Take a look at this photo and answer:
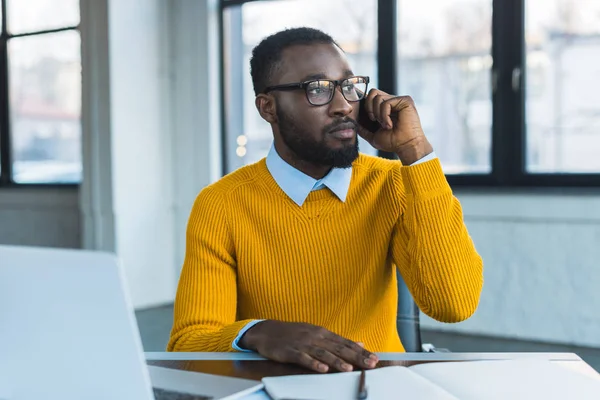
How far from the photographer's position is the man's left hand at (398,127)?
1.45 metres

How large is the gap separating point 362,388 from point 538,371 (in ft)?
0.86

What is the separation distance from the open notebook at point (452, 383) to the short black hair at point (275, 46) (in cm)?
79

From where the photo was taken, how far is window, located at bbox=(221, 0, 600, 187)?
3.80 m

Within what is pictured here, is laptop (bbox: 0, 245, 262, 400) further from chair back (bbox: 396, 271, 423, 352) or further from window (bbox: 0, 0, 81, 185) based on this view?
window (bbox: 0, 0, 81, 185)

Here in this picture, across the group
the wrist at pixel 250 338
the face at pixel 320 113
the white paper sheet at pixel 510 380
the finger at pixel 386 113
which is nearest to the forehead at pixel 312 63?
the face at pixel 320 113

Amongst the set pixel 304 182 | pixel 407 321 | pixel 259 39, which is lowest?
pixel 407 321

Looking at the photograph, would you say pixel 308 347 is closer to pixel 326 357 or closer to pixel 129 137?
pixel 326 357

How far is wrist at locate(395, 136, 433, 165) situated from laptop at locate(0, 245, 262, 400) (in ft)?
2.75

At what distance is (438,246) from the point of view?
1.37 m

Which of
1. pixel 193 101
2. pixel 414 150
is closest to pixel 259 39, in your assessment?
pixel 193 101

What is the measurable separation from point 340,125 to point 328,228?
21 cm

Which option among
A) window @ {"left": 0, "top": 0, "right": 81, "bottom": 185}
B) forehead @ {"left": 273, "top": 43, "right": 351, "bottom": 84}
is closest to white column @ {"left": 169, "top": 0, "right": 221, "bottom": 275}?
window @ {"left": 0, "top": 0, "right": 81, "bottom": 185}

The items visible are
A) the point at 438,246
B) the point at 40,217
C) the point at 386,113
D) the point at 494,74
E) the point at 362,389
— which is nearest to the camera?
the point at 362,389

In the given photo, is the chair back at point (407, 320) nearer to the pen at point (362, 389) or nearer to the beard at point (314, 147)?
the beard at point (314, 147)
